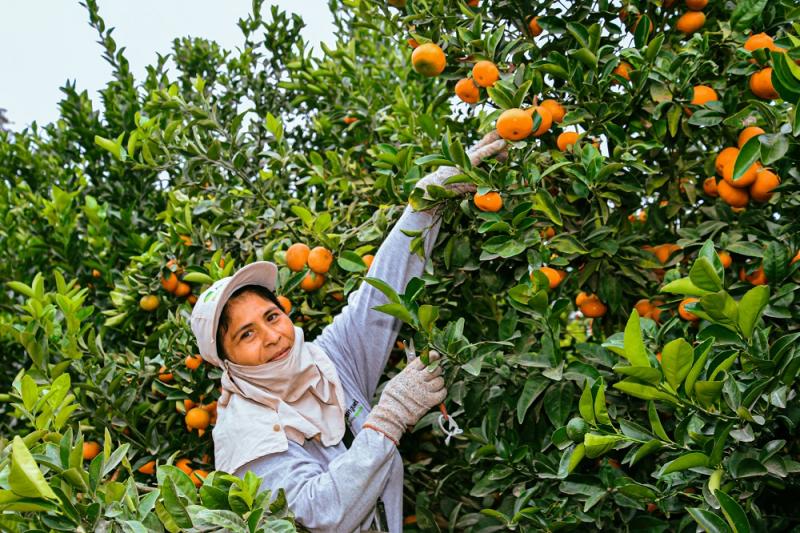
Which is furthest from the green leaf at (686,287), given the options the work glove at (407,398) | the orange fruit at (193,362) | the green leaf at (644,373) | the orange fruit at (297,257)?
the orange fruit at (193,362)

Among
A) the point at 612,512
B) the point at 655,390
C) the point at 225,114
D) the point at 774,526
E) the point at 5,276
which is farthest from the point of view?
the point at 225,114

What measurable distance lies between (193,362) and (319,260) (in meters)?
0.50

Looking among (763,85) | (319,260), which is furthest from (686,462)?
(319,260)

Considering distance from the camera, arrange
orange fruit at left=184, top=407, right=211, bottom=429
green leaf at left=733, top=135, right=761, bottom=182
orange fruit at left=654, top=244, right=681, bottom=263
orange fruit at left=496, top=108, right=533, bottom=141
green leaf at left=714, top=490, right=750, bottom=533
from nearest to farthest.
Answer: green leaf at left=714, top=490, right=750, bottom=533 < green leaf at left=733, top=135, right=761, bottom=182 < orange fruit at left=496, top=108, right=533, bottom=141 < orange fruit at left=654, top=244, right=681, bottom=263 < orange fruit at left=184, top=407, right=211, bottom=429

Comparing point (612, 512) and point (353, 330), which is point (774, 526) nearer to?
point (612, 512)

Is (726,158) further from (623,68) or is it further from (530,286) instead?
(530,286)

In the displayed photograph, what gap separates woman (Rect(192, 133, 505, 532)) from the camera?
1617mm

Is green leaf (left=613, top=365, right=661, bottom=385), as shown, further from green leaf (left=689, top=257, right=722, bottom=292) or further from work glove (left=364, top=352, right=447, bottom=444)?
work glove (left=364, top=352, right=447, bottom=444)

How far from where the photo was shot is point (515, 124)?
5.60ft

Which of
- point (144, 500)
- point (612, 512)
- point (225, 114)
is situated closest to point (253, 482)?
point (144, 500)

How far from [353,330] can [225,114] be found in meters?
1.96

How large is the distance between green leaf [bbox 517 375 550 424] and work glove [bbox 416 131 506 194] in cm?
49

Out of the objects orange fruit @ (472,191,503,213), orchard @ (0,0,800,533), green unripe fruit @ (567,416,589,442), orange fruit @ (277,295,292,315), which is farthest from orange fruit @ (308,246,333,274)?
green unripe fruit @ (567,416,589,442)

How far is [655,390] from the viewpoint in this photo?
116 cm
